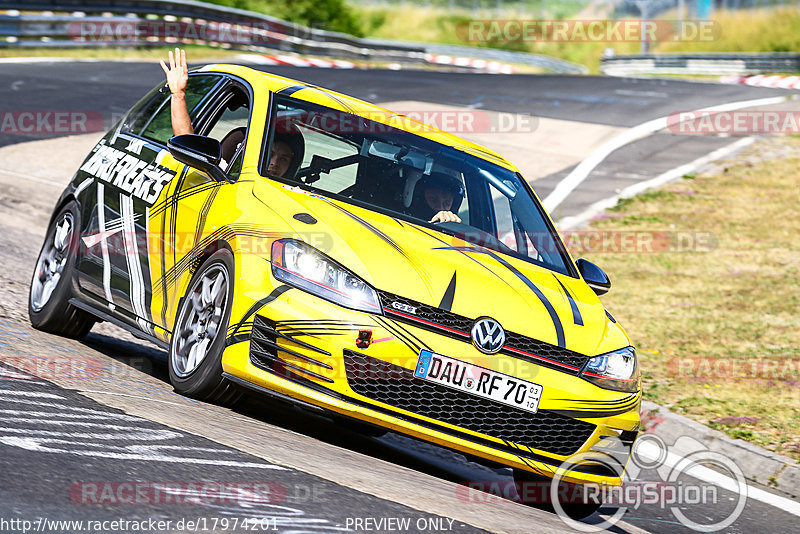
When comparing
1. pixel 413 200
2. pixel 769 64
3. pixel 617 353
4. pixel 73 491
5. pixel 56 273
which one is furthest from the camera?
pixel 769 64

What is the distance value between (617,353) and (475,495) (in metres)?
0.99

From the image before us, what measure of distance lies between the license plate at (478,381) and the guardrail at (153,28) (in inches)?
858

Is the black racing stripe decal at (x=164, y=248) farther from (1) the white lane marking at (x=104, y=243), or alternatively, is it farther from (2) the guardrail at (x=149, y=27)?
(2) the guardrail at (x=149, y=27)

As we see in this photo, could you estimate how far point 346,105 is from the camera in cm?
670

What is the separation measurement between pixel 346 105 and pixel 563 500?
2634 mm

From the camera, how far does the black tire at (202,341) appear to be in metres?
5.28

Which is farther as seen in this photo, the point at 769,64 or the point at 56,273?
the point at 769,64

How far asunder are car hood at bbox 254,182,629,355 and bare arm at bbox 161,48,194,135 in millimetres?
1210

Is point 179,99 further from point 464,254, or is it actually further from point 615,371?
point 615,371

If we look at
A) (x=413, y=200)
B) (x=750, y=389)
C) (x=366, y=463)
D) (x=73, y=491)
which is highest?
(x=413, y=200)

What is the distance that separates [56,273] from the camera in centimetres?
705

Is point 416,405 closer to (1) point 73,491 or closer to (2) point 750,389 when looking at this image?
(1) point 73,491

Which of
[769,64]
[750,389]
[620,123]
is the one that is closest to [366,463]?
[750,389]

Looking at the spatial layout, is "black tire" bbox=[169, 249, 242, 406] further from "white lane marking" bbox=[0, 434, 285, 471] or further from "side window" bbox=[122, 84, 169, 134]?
"side window" bbox=[122, 84, 169, 134]
